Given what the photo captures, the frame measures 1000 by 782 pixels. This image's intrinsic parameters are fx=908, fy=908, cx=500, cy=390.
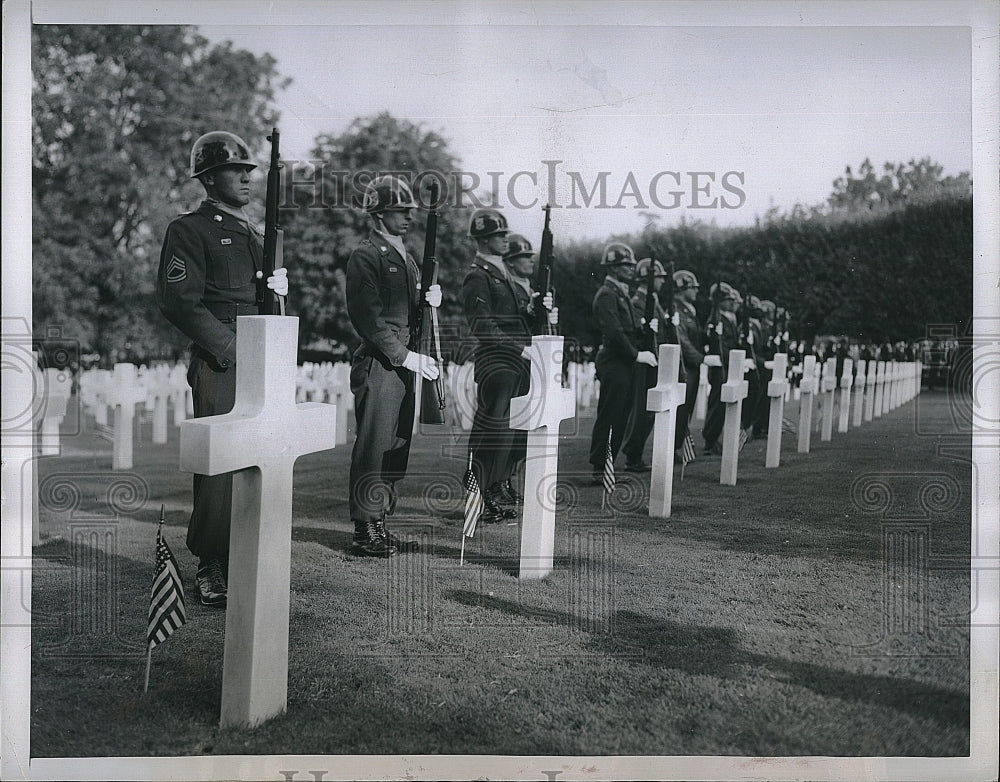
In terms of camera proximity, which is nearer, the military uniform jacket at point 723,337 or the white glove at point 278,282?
the white glove at point 278,282

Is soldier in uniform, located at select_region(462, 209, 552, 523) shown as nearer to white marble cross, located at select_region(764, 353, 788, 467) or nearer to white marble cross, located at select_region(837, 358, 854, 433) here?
white marble cross, located at select_region(764, 353, 788, 467)

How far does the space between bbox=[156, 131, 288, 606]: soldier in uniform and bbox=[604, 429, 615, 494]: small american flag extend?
138 cm

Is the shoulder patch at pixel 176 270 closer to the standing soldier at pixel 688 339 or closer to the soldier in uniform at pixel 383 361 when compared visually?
the soldier in uniform at pixel 383 361

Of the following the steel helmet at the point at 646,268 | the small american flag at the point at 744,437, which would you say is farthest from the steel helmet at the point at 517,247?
the small american flag at the point at 744,437

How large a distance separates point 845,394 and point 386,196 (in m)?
1.86

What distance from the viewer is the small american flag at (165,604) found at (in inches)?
113

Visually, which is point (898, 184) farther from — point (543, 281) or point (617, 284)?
point (543, 281)

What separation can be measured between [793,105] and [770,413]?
1.17 meters

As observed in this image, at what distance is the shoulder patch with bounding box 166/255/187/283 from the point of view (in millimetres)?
3166

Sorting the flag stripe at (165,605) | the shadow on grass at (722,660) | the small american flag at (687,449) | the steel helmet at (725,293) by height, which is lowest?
the shadow on grass at (722,660)

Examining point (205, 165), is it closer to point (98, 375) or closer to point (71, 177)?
point (71, 177)

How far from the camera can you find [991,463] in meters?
3.27

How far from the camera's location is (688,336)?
360 cm

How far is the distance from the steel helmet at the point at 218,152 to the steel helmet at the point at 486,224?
811 mm
